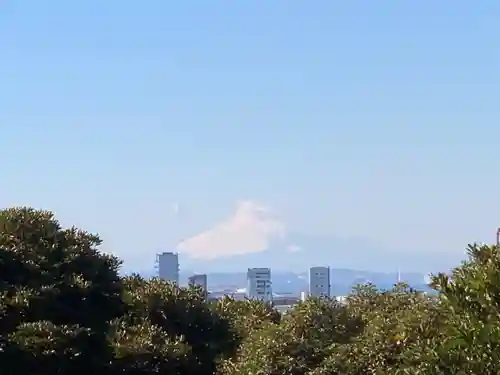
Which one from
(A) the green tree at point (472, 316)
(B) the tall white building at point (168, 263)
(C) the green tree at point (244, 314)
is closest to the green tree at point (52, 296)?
(C) the green tree at point (244, 314)

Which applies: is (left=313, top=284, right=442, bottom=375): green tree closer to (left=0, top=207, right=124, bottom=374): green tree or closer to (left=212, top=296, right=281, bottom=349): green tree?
(left=212, top=296, right=281, bottom=349): green tree

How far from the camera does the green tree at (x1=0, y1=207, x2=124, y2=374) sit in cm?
1697

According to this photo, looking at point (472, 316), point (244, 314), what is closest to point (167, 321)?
point (244, 314)

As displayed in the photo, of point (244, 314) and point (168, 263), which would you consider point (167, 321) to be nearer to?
point (244, 314)

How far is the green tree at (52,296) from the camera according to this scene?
17.0 meters

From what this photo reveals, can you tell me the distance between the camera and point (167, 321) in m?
20.8

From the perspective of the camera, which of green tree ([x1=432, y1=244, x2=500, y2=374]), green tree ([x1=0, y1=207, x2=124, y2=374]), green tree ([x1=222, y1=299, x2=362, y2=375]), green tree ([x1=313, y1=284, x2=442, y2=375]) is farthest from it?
green tree ([x1=0, y1=207, x2=124, y2=374])

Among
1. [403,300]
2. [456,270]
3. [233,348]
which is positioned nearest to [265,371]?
[403,300]

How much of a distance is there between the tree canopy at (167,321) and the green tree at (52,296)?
23 millimetres

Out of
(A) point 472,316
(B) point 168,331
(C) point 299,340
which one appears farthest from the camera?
(B) point 168,331

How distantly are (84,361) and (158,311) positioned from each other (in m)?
3.07

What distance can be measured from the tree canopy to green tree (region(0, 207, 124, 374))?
2 centimetres

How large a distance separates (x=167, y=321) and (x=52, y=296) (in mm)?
3260

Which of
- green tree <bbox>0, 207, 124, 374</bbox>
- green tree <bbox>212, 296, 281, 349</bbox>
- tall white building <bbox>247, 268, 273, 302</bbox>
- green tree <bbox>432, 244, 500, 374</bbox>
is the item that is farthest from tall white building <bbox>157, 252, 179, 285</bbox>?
green tree <bbox>432, 244, 500, 374</bbox>
